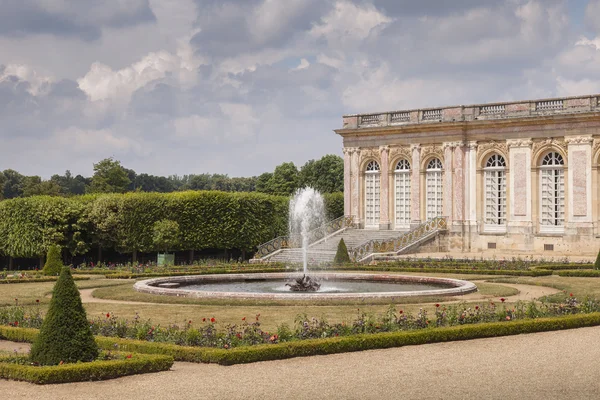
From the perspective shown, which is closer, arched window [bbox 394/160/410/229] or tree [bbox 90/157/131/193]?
arched window [bbox 394/160/410/229]

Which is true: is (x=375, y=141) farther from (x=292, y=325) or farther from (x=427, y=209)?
(x=292, y=325)

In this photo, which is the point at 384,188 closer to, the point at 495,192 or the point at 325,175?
the point at 495,192

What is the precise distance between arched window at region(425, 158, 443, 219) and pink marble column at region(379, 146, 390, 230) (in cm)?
218

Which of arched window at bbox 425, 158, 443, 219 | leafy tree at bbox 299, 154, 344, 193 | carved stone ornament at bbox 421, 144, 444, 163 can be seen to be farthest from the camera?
leafy tree at bbox 299, 154, 344, 193

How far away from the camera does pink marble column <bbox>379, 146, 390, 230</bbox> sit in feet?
137

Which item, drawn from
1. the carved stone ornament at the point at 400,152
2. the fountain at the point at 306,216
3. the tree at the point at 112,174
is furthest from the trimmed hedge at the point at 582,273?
the tree at the point at 112,174

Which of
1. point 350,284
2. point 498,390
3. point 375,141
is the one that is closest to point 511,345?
point 498,390

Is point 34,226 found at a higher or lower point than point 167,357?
higher

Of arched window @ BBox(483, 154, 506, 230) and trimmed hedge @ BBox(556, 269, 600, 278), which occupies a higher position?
arched window @ BBox(483, 154, 506, 230)

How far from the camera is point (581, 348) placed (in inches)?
473

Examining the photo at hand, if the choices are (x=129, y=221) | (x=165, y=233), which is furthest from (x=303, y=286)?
(x=129, y=221)

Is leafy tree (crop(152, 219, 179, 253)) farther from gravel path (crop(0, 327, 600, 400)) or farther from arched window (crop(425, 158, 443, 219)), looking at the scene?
gravel path (crop(0, 327, 600, 400))

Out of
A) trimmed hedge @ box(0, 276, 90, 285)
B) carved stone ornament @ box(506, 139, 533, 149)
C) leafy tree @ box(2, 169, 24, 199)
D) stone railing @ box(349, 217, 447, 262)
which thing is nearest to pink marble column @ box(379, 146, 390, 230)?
stone railing @ box(349, 217, 447, 262)

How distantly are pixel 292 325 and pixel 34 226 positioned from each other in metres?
22.0
